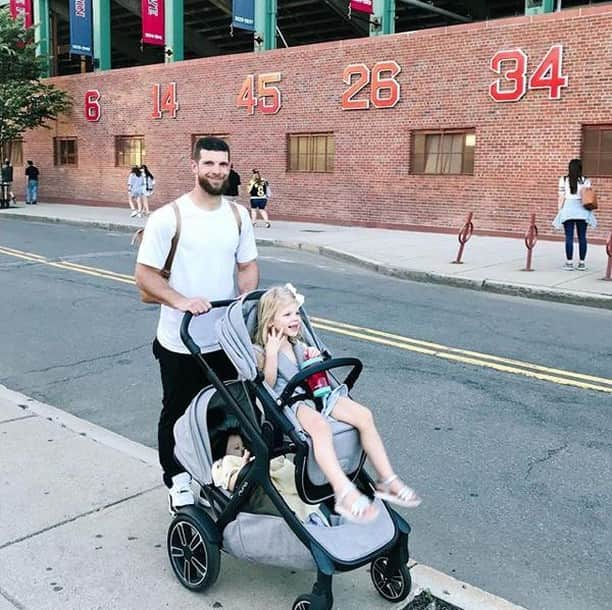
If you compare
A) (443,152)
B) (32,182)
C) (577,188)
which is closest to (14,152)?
(32,182)

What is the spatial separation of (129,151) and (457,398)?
24940 millimetres

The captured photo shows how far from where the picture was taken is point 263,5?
2478cm

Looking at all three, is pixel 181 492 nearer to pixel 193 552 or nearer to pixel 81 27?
pixel 193 552

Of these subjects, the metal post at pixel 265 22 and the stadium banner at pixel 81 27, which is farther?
the stadium banner at pixel 81 27

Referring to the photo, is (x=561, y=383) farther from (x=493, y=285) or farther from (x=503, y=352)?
(x=493, y=285)

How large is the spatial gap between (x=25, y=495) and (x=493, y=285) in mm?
8994

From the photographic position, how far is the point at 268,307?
3307 millimetres

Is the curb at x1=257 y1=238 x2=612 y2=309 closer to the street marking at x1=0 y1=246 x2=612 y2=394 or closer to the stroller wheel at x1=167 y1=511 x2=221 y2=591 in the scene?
the street marking at x1=0 y1=246 x2=612 y2=394

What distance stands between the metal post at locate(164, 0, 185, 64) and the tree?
18.1ft

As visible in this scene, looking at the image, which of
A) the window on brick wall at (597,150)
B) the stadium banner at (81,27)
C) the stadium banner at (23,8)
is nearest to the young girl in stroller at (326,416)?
the window on brick wall at (597,150)

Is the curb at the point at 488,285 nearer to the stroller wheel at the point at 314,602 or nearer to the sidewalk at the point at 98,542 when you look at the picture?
the sidewalk at the point at 98,542

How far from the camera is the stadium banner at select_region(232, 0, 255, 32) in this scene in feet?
79.6

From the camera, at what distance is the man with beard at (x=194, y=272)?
345 centimetres

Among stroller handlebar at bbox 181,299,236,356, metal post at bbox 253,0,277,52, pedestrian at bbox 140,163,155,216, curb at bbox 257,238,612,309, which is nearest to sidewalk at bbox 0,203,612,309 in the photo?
curb at bbox 257,238,612,309
